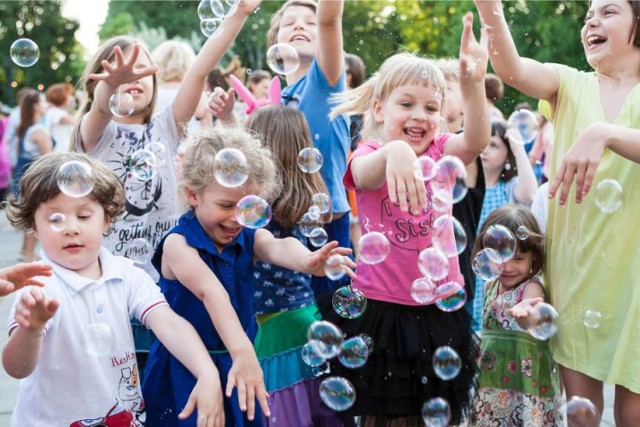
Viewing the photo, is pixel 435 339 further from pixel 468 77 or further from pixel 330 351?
pixel 468 77

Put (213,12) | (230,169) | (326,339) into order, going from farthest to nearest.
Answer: (213,12), (326,339), (230,169)

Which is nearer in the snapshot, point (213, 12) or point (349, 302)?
point (349, 302)

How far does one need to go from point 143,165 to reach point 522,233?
1483 mm

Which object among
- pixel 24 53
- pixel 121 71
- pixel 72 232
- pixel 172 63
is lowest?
pixel 72 232

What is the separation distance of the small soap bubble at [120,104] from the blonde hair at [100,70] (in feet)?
0.79

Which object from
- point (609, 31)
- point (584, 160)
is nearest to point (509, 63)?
point (609, 31)

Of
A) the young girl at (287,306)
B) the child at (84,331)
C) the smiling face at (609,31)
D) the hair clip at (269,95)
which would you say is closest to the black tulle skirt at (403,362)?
the young girl at (287,306)

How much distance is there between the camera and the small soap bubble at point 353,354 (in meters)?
2.85

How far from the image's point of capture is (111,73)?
3188 millimetres

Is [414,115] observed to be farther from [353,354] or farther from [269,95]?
[269,95]

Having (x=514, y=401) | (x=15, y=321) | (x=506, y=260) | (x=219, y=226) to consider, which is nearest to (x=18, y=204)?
(x=15, y=321)

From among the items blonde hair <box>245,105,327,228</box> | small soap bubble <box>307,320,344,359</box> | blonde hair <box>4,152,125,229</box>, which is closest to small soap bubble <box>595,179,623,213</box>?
small soap bubble <box>307,320,344,359</box>

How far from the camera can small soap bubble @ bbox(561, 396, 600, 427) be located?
277 centimetres

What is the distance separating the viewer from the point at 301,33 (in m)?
4.02
